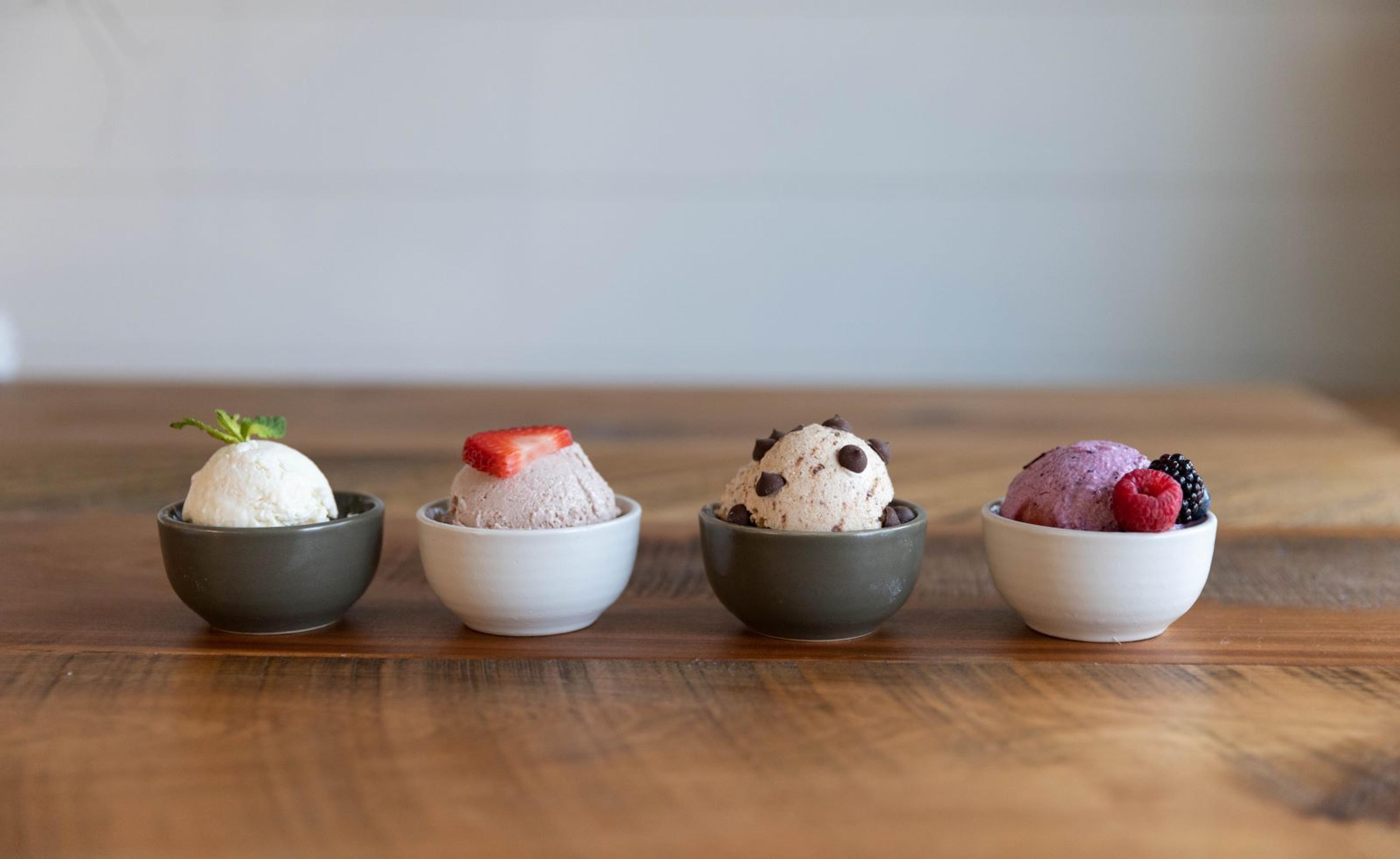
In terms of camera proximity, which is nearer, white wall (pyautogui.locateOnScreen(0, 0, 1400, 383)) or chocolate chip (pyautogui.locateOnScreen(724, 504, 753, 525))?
chocolate chip (pyautogui.locateOnScreen(724, 504, 753, 525))

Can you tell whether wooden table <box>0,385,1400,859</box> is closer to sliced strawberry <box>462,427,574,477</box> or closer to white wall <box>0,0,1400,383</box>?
sliced strawberry <box>462,427,574,477</box>

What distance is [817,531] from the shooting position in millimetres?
851

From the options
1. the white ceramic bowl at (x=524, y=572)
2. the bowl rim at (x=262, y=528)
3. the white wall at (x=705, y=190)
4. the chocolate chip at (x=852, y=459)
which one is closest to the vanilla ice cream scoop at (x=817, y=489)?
the chocolate chip at (x=852, y=459)

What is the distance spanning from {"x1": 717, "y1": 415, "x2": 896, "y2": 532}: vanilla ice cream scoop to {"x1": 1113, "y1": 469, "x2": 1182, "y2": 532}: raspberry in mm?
152

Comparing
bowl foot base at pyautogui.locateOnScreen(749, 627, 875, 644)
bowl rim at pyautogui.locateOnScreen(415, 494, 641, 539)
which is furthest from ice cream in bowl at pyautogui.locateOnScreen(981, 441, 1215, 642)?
bowl rim at pyautogui.locateOnScreen(415, 494, 641, 539)

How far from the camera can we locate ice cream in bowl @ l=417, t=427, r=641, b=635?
86 cm

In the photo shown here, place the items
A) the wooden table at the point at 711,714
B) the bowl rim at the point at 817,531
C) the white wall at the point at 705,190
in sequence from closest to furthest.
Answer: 1. the wooden table at the point at 711,714
2. the bowl rim at the point at 817,531
3. the white wall at the point at 705,190

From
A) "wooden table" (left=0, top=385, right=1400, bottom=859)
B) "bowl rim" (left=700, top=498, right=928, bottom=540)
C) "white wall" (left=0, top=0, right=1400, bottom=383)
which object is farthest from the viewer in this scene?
"white wall" (left=0, top=0, right=1400, bottom=383)

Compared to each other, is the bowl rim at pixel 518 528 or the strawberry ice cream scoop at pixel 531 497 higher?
the strawberry ice cream scoop at pixel 531 497

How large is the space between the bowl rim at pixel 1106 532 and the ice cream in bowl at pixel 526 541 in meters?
0.29

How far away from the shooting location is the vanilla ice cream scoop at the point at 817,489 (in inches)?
33.8

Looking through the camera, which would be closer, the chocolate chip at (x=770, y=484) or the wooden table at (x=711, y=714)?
the wooden table at (x=711, y=714)

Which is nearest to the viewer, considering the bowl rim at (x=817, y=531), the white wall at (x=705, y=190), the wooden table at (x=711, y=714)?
the wooden table at (x=711, y=714)

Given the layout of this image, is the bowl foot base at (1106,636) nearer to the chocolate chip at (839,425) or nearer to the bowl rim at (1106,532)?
the bowl rim at (1106,532)
